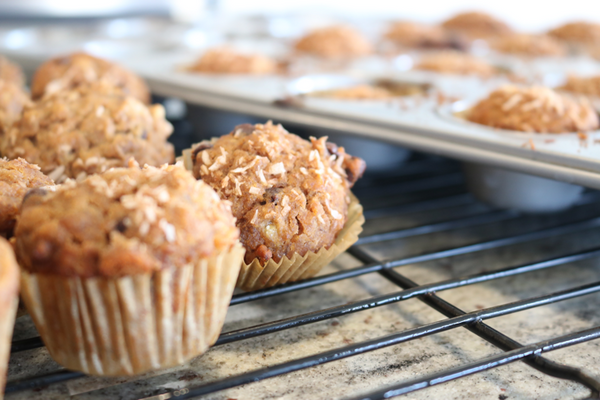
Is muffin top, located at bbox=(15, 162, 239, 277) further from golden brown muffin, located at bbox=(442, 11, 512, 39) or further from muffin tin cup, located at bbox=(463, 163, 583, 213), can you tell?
golden brown muffin, located at bbox=(442, 11, 512, 39)

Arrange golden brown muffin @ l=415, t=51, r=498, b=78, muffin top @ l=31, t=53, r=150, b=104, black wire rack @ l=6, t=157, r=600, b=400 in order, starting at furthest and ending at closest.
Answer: golden brown muffin @ l=415, t=51, r=498, b=78 < muffin top @ l=31, t=53, r=150, b=104 < black wire rack @ l=6, t=157, r=600, b=400

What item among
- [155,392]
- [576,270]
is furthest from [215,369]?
[576,270]

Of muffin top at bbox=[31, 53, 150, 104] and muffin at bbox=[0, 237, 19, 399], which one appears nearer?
muffin at bbox=[0, 237, 19, 399]

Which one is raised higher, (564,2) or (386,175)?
(564,2)

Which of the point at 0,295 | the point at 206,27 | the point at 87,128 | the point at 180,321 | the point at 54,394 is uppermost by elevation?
the point at 206,27

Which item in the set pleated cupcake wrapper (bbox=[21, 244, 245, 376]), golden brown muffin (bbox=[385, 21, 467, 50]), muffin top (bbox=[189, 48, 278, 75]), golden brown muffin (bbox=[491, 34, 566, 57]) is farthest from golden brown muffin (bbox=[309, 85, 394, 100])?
pleated cupcake wrapper (bbox=[21, 244, 245, 376])

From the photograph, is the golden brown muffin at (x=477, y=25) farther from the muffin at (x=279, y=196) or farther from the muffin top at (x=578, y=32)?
the muffin at (x=279, y=196)

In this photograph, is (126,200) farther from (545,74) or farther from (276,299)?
(545,74)

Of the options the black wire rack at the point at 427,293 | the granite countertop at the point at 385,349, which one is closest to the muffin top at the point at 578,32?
the black wire rack at the point at 427,293
